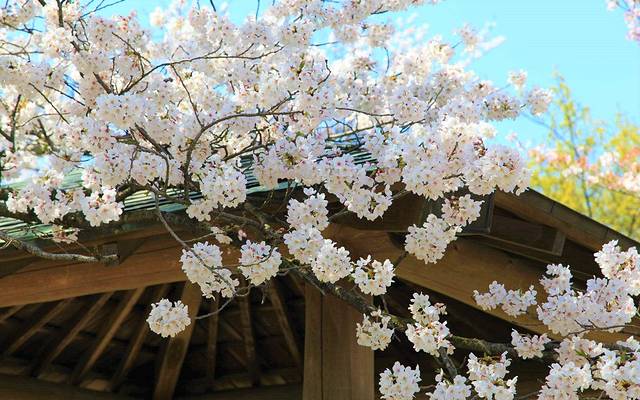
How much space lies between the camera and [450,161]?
3383 millimetres

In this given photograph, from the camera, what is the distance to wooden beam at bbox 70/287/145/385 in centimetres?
540

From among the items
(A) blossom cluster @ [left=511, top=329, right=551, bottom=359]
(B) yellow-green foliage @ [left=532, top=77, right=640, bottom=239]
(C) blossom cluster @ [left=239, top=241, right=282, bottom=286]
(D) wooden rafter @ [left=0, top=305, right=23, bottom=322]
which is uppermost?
(B) yellow-green foliage @ [left=532, top=77, right=640, bottom=239]

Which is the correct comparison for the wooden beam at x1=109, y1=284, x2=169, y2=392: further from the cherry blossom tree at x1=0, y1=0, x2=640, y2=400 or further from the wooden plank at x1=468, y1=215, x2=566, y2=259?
the wooden plank at x1=468, y1=215, x2=566, y2=259

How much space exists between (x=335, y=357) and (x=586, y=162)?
12294mm

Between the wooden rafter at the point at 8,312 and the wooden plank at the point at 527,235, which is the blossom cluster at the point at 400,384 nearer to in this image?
the wooden plank at the point at 527,235

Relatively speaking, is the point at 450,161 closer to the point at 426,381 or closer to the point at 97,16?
the point at 97,16

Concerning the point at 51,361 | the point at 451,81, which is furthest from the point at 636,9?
the point at 51,361

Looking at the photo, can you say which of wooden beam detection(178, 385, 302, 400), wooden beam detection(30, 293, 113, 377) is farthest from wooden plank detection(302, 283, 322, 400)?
wooden beam detection(30, 293, 113, 377)

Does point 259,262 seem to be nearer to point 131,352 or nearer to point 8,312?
point 8,312

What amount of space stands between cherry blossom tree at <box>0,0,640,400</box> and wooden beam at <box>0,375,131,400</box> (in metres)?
1.71

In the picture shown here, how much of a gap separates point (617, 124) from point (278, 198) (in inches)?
537

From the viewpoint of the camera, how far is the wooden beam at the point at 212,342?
585cm

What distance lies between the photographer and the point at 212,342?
601 centimetres

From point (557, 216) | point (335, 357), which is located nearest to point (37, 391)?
point (335, 357)
